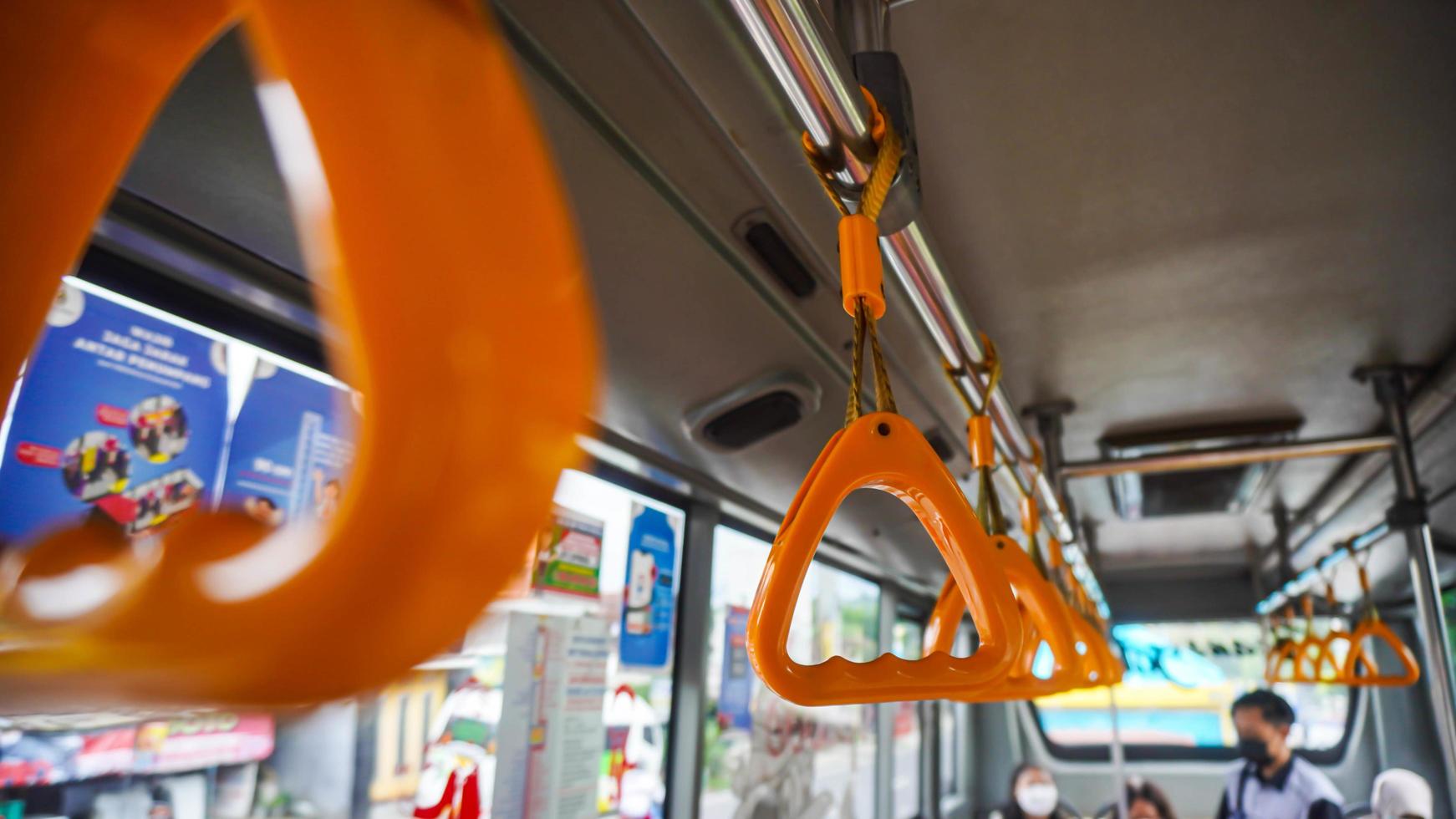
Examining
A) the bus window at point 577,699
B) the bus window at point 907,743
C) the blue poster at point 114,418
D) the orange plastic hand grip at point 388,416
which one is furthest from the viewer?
the bus window at point 907,743

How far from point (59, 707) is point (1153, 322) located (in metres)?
2.28

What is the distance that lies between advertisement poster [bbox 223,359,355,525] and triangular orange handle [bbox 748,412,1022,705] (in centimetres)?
87

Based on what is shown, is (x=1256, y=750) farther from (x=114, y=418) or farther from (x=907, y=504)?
(x=114, y=418)

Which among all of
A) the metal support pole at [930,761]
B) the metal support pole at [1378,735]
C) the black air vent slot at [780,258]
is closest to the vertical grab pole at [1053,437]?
the black air vent slot at [780,258]

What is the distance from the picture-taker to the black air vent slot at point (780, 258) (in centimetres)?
142

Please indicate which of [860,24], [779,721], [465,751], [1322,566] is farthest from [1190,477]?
[860,24]

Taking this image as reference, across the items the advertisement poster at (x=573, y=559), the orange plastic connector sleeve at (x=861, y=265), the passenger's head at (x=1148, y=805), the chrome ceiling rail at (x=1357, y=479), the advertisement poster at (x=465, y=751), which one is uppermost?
the chrome ceiling rail at (x=1357, y=479)

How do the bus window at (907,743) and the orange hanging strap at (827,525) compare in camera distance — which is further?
the bus window at (907,743)

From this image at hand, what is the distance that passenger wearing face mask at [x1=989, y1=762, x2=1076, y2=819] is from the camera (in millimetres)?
4895

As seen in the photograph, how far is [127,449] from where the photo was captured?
1.05m

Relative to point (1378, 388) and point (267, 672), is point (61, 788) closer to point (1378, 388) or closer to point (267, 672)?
point (267, 672)

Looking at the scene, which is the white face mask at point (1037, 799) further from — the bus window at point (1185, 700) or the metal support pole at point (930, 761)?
the bus window at point (1185, 700)

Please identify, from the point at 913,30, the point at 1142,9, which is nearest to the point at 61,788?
the point at 913,30

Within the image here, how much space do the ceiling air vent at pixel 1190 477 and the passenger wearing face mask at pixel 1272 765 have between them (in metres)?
0.94
